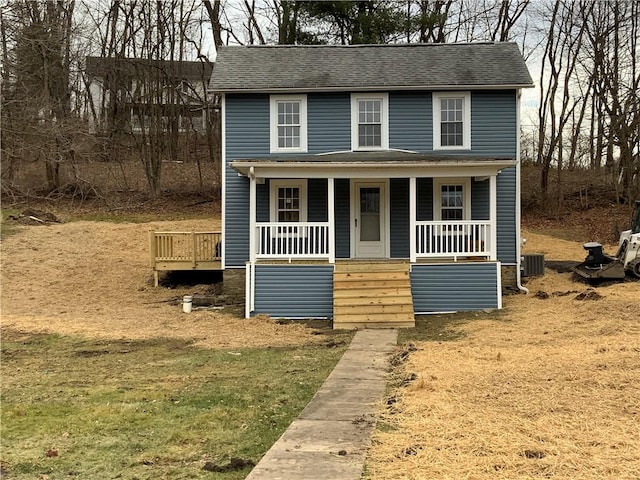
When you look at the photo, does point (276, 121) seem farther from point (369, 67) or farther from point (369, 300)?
point (369, 300)

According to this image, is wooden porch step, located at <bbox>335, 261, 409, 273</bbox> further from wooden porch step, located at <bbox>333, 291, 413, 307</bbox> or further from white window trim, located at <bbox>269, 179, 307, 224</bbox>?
white window trim, located at <bbox>269, 179, 307, 224</bbox>

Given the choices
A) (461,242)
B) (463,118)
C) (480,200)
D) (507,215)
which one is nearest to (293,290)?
(461,242)

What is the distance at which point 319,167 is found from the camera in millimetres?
14211

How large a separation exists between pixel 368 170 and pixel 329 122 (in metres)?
2.66

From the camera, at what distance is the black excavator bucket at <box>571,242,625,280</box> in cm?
1590

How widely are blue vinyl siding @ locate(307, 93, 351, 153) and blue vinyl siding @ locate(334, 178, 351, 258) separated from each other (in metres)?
1.03

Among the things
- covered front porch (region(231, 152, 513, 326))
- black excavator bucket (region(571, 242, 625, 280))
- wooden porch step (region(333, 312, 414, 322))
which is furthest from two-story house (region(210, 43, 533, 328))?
wooden porch step (region(333, 312, 414, 322))

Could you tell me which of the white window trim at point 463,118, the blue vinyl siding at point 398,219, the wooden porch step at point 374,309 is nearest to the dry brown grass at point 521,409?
the wooden porch step at point 374,309

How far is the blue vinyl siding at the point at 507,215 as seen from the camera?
16359mm

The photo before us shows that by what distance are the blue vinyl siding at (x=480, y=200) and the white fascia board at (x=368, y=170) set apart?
6.32 ft

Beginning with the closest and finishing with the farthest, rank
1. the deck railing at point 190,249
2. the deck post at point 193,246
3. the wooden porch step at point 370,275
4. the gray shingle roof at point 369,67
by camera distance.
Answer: the wooden porch step at point 370,275
the gray shingle roof at point 369,67
the deck post at point 193,246
the deck railing at point 190,249

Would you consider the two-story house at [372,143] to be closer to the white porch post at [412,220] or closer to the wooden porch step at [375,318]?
the white porch post at [412,220]

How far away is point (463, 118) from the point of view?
16.3 meters

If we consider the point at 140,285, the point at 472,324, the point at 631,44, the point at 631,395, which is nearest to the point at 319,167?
the point at 472,324
